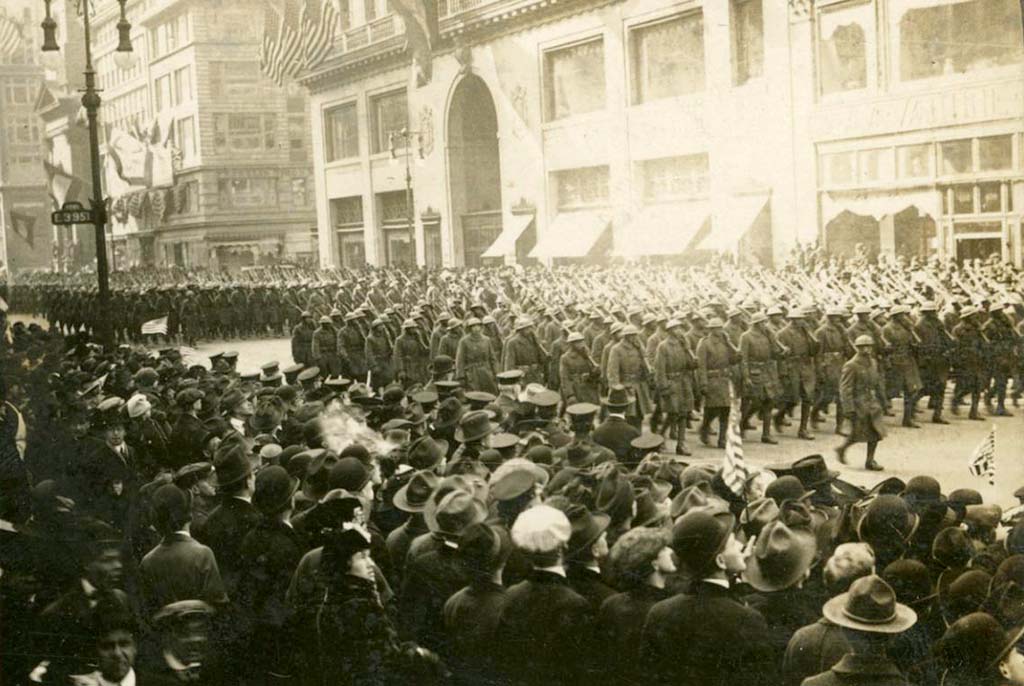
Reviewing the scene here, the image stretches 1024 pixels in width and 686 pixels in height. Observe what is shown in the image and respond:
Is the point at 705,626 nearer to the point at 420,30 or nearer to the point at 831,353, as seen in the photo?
the point at 831,353

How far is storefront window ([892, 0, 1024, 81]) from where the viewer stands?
25.9 feet

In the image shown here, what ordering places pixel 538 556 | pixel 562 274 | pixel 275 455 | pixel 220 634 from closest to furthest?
pixel 538 556, pixel 220 634, pixel 275 455, pixel 562 274

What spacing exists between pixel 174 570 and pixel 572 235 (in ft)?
70.2

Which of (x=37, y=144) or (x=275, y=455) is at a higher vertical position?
(x=37, y=144)

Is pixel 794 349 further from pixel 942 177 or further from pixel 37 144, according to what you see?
pixel 37 144

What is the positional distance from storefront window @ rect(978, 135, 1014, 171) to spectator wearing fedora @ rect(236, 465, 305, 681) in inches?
256

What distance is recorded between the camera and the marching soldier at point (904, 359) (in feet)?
39.9

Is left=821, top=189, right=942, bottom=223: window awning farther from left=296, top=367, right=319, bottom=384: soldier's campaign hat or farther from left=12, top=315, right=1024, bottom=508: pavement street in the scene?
left=296, top=367, right=319, bottom=384: soldier's campaign hat

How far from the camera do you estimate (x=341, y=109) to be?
28.1 meters

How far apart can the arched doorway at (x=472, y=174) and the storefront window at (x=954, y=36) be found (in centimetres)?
2188

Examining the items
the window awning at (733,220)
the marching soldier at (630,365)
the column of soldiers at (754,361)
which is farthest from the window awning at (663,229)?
the marching soldier at (630,365)

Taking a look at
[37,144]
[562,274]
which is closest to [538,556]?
[37,144]

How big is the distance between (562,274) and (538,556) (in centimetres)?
1876

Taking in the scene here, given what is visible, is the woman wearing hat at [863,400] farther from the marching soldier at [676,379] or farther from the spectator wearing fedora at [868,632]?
the spectator wearing fedora at [868,632]
